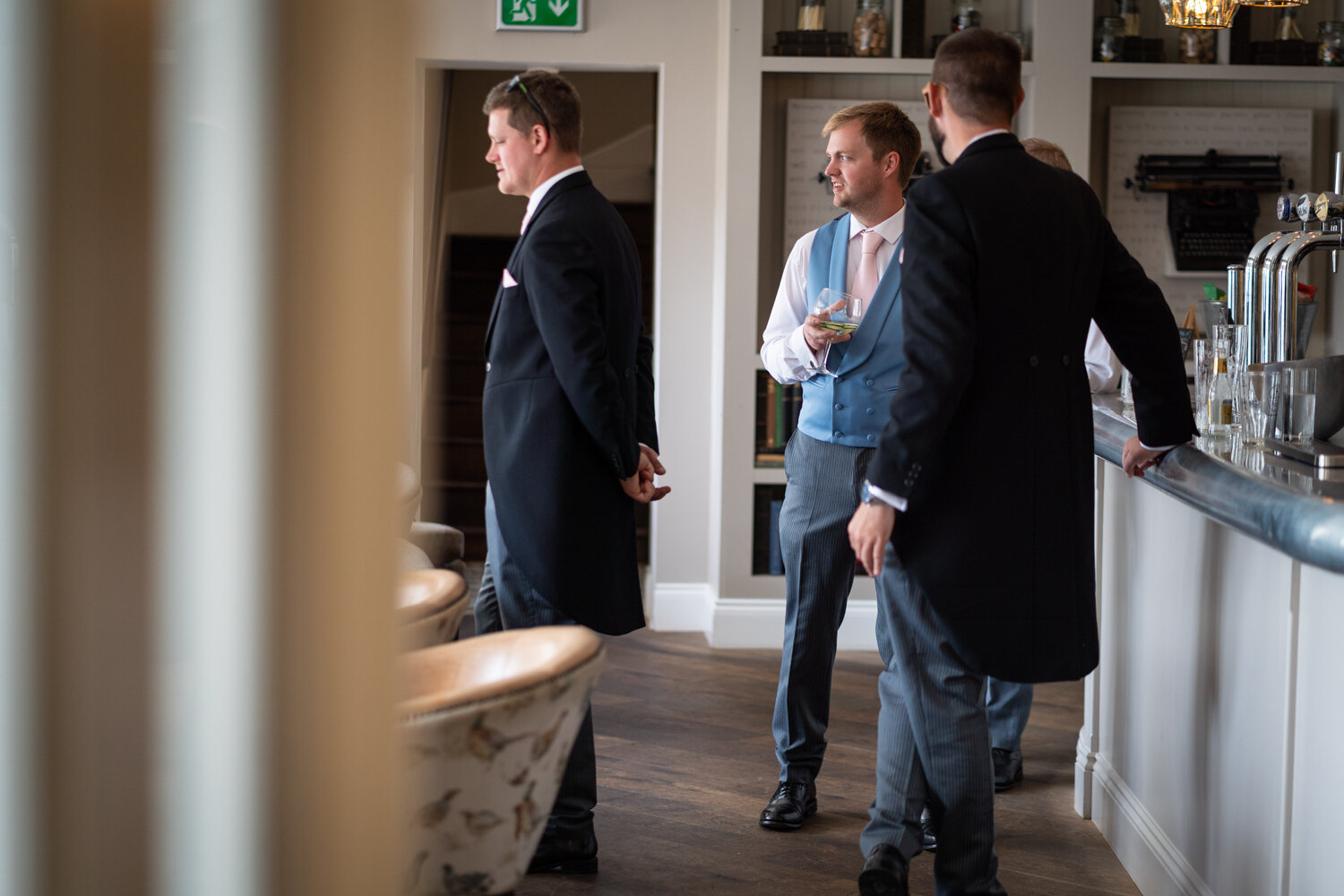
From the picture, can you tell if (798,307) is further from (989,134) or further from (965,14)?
(965,14)

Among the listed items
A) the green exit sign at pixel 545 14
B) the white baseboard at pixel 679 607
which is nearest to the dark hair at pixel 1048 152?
the green exit sign at pixel 545 14

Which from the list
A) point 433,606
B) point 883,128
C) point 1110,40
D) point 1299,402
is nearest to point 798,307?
point 883,128

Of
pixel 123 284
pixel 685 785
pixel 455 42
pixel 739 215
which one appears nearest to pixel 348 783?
pixel 123 284

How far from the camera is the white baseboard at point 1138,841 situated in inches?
90.0

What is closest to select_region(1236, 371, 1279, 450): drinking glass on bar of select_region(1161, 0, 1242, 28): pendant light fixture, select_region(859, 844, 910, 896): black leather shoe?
select_region(859, 844, 910, 896): black leather shoe

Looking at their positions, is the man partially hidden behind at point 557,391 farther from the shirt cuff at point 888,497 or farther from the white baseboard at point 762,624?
the white baseboard at point 762,624

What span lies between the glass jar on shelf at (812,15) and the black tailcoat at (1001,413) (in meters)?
2.79

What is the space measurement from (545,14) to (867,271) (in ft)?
8.01

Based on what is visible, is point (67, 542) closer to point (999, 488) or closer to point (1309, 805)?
point (999, 488)

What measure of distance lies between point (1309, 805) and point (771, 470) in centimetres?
296

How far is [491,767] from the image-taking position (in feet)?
4.03

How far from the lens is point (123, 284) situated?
54 centimetres

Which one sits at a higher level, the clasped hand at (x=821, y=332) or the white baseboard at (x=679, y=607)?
the clasped hand at (x=821, y=332)

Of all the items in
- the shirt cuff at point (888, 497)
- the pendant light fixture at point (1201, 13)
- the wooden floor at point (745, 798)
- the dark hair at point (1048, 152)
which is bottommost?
the wooden floor at point (745, 798)
